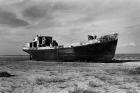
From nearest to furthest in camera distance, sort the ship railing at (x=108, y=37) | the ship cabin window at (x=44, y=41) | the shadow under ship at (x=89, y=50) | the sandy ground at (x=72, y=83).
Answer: the sandy ground at (x=72, y=83)
the ship railing at (x=108, y=37)
the shadow under ship at (x=89, y=50)
the ship cabin window at (x=44, y=41)

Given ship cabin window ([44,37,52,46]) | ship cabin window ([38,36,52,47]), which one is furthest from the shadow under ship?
ship cabin window ([44,37,52,46])

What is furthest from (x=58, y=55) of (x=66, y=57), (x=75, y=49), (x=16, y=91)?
(x=16, y=91)

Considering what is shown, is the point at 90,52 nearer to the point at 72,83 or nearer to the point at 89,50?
the point at 89,50

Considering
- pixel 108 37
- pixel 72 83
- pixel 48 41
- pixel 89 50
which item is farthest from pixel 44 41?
pixel 72 83

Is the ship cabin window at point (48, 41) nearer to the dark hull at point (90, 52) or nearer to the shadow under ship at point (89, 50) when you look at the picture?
the shadow under ship at point (89, 50)

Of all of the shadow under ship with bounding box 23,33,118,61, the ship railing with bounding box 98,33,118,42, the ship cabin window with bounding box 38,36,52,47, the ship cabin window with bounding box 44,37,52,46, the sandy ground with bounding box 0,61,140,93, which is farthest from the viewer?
the ship cabin window with bounding box 44,37,52,46

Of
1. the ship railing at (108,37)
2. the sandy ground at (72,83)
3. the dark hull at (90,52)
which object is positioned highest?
the ship railing at (108,37)

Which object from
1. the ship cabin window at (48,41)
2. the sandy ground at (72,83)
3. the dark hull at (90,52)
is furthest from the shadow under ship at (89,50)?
the sandy ground at (72,83)

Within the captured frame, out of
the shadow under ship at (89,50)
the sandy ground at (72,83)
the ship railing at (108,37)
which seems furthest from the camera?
the shadow under ship at (89,50)

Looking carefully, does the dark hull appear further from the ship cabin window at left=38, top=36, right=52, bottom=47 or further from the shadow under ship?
the ship cabin window at left=38, top=36, right=52, bottom=47

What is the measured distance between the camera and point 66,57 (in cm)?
5125

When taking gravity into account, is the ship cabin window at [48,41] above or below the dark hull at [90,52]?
above

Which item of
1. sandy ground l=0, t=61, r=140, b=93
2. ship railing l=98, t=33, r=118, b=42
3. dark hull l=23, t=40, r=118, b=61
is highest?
ship railing l=98, t=33, r=118, b=42

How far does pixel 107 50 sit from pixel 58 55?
1378 centimetres
